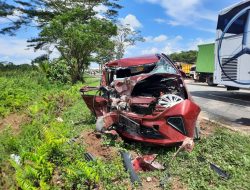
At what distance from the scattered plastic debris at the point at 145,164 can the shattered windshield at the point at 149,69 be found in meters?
2.24

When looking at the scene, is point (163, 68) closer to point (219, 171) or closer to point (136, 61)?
point (136, 61)

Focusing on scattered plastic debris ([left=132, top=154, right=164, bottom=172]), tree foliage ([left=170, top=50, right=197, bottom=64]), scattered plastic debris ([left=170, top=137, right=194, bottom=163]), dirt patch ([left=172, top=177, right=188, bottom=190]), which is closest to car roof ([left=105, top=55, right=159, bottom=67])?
scattered plastic debris ([left=170, top=137, right=194, bottom=163])

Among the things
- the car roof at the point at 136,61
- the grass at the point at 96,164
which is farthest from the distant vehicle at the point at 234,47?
the car roof at the point at 136,61

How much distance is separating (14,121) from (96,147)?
5.22m

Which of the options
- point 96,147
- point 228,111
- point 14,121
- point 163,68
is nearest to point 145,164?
point 96,147

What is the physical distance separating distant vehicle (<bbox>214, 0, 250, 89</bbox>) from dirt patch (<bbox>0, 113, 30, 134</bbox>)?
29.1ft

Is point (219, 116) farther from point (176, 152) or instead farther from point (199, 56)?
point (199, 56)

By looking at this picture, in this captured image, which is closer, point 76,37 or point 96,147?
point 96,147

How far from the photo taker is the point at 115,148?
655 cm

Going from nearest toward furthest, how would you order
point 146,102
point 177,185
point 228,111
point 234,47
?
point 177,185 → point 146,102 → point 228,111 → point 234,47

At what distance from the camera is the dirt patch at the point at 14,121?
409 inches

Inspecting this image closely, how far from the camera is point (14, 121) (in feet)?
36.1

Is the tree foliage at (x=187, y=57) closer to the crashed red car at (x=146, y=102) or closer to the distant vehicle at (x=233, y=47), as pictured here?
the distant vehicle at (x=233, y=47)

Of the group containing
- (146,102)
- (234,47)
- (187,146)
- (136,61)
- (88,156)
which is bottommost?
(88,156)
